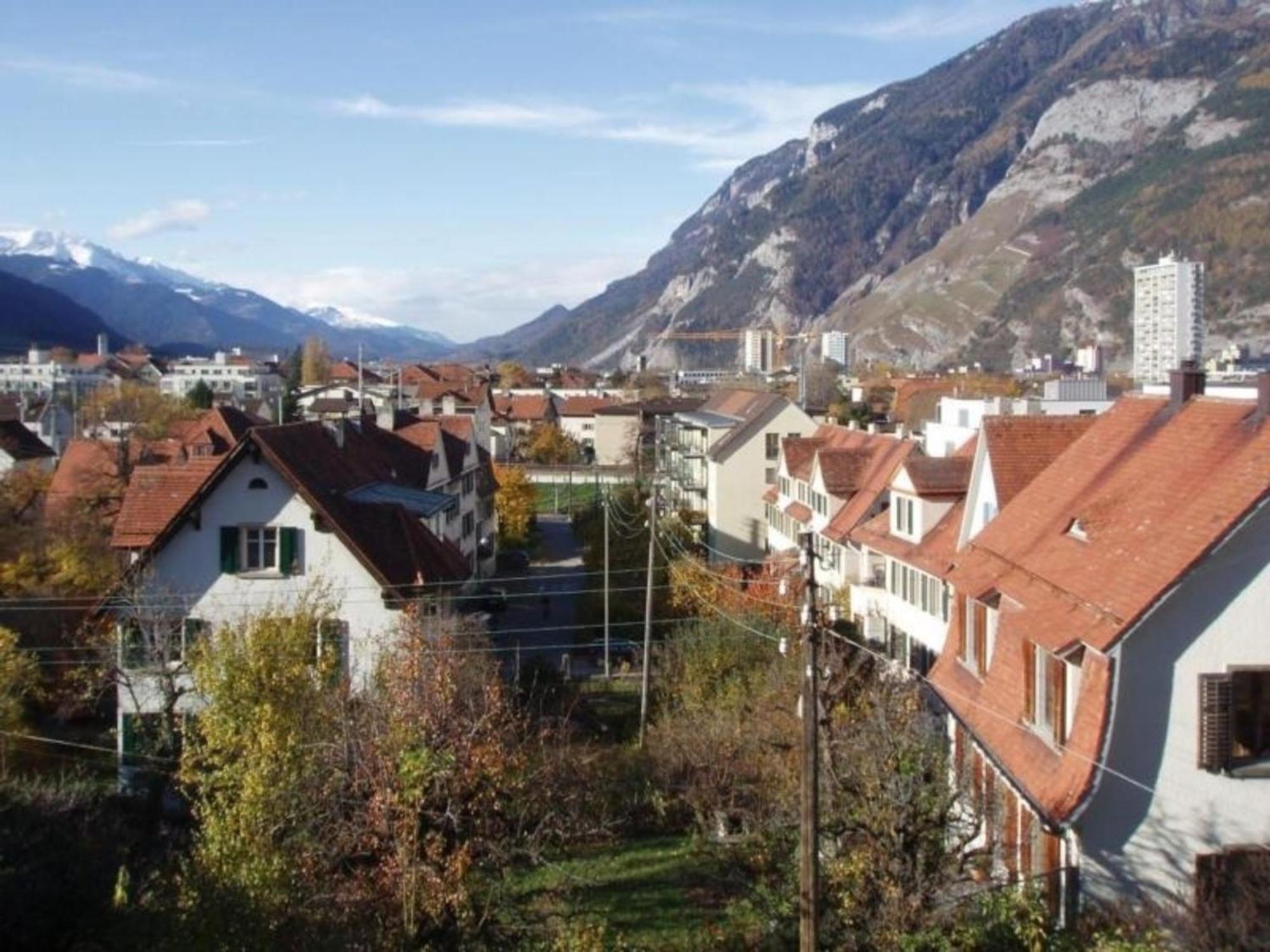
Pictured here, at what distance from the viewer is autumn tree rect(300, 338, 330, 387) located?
178 metres

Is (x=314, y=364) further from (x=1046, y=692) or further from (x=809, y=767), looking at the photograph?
(x=809, y=767)

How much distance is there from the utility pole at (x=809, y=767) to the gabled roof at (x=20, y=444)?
6560 centimetres

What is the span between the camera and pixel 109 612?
93.7 feet

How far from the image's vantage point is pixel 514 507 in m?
63.5

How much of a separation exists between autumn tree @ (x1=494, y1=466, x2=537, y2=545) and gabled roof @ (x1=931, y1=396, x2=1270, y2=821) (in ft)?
142

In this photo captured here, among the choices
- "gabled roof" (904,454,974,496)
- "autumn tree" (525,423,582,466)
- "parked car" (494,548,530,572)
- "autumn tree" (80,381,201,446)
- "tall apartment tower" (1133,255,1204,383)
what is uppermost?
"tall apartment tower" (1133,255,1204,383)

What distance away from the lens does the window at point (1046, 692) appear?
52.9ft

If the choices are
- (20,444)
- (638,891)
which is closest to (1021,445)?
(638,891)

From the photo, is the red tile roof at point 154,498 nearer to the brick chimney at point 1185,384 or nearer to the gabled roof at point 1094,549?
the gabled roof at point 1094,549

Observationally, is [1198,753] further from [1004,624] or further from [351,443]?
[351,443]

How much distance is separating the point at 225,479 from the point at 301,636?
6.84 metres

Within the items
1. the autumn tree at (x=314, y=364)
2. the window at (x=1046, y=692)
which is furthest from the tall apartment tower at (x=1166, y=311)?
the window at (x=1046, y=692)

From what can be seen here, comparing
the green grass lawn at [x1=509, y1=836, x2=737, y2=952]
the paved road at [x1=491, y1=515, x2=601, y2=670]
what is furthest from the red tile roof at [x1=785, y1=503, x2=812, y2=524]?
the green grass lawn at [x1=509, y1=836, x2=737, y2=952]

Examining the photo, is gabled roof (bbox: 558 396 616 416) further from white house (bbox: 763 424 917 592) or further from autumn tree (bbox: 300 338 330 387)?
white house (bbox: 763 424 917 592)
